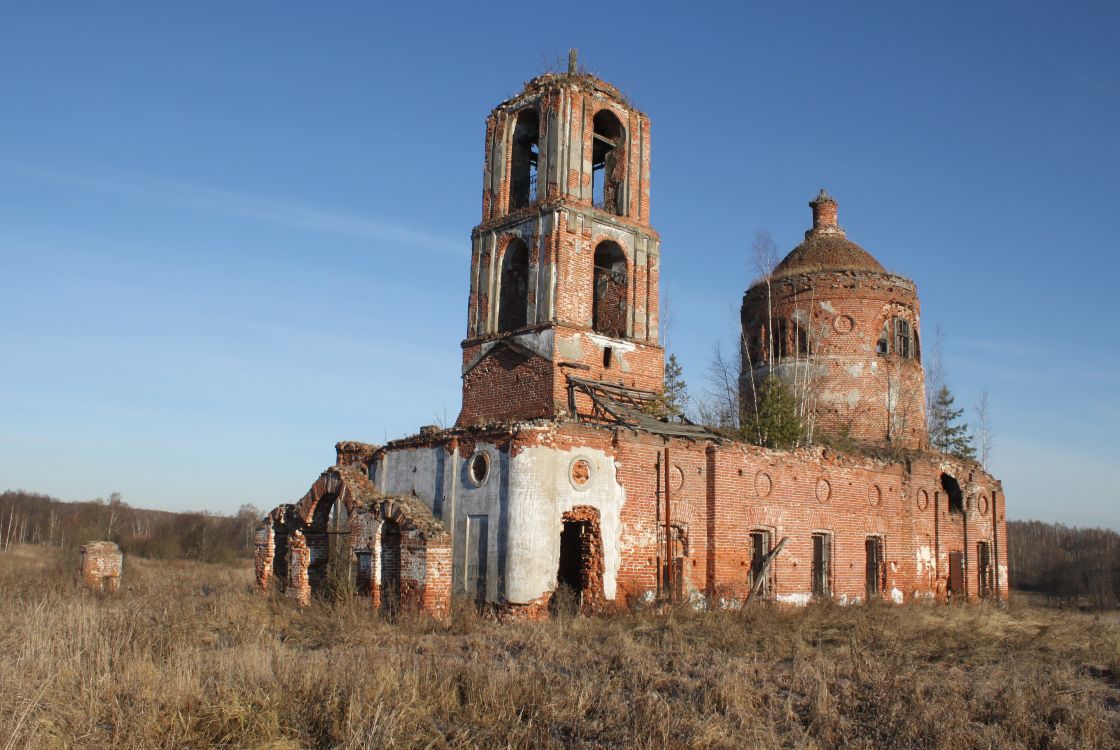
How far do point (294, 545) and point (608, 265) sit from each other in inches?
356

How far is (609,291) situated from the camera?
67.5 feet

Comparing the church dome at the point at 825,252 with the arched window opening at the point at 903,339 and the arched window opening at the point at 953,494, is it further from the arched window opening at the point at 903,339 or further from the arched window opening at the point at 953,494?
the arched window opening at the point at 953,494

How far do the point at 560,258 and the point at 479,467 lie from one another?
5.24m

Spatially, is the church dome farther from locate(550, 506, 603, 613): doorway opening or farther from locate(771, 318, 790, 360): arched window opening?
locate(550, 506, 603, 613): doorway opening

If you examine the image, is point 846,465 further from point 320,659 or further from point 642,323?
point 320,659

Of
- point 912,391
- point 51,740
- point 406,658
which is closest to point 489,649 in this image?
point 406,658

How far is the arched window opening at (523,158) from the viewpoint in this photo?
69.1 feet

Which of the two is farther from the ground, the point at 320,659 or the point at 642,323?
the point at 642,323

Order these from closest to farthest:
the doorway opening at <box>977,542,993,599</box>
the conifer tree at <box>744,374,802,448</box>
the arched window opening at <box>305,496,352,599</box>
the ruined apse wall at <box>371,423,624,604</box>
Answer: the ruined apse wall at <box>371,423,624,604</box>
the arched window opening at <box>305,496,352,599</box>
the conifer tree at <box>744,374,802,448</box>
the doorway opening at <box>977,542,993,599</box>

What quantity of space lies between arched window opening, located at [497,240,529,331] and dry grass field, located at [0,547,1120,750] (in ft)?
29.4

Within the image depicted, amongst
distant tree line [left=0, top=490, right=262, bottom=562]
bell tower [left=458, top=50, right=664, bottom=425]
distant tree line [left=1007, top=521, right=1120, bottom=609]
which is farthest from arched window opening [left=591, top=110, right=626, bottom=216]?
distant tree line [left=1007, top=521, right=1120, bottom=609]

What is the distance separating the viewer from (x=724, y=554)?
17344 mm

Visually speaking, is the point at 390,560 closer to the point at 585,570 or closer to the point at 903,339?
the point at 585,570

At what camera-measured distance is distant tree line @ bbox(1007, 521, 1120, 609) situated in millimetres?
45000
